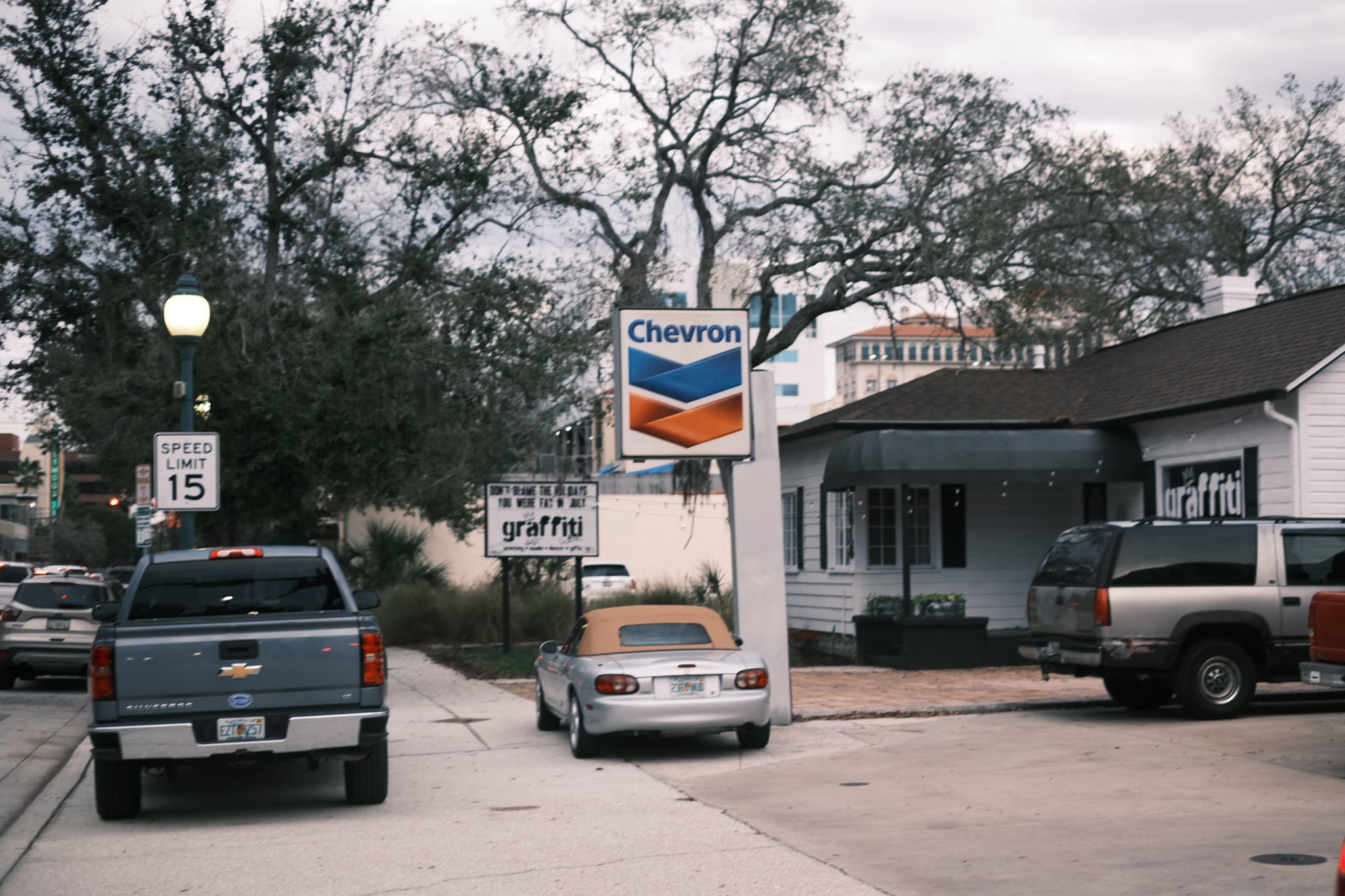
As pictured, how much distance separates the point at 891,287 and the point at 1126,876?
21581 mm

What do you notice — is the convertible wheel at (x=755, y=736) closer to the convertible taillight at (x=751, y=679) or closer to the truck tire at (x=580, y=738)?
the convertible taillight at (x=751, y=679)

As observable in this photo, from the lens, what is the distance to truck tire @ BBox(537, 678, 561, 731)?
1473cm

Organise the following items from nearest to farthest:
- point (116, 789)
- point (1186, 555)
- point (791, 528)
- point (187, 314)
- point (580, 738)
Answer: point (116, 789) < point (580, 738) < point (1186, 555) < point (187, 314) < point (791, 528)

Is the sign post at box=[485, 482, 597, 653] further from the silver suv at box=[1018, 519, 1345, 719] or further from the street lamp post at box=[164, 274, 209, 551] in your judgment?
the silver suv at box=[1018, 519, 1345, 719]

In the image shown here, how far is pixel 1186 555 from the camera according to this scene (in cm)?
1455

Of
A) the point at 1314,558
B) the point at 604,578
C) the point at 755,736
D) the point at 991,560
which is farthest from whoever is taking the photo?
the point at 604,578

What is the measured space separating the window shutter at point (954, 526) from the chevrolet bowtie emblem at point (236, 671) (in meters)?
15.6

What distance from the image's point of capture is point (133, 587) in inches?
414

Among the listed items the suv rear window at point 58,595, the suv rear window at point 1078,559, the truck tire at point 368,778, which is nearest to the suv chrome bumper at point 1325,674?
the suv rear window at point 1078,559

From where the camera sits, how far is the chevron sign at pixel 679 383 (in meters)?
15.1

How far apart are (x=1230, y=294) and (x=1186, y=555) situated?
42.2 ft

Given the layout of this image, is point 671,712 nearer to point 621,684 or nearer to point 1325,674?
point 621,684

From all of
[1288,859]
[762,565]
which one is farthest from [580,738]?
[1288,859]

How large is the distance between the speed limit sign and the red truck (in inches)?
417
